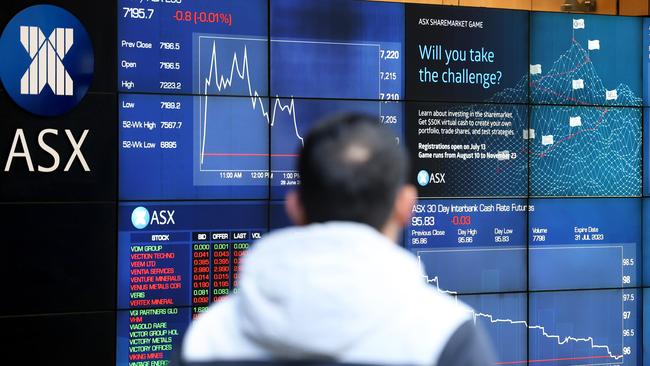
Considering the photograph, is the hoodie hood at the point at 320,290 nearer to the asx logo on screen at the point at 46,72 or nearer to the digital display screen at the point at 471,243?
the asx logo on screen at the point at 46,72

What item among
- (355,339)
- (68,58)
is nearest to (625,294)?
(68,58)

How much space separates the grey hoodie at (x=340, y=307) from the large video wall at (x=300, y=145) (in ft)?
11.0

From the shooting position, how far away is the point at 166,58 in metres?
4.51

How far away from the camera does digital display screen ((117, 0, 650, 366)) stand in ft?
14.7

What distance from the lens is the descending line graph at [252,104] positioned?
15.0 ft

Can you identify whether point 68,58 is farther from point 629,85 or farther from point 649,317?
point 649,317

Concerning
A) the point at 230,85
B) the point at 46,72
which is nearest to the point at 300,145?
the point at 230,85

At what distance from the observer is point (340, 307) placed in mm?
1121

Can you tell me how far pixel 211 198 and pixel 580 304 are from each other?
2202 mm

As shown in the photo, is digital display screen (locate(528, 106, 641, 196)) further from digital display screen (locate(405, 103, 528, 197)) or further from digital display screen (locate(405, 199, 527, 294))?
digital display screen (locate(405, 199, 527, 294))

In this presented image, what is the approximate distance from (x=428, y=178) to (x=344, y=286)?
387 cm

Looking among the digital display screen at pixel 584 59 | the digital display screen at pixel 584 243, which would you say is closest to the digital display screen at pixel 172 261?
the digital display screen at pixel 584 243

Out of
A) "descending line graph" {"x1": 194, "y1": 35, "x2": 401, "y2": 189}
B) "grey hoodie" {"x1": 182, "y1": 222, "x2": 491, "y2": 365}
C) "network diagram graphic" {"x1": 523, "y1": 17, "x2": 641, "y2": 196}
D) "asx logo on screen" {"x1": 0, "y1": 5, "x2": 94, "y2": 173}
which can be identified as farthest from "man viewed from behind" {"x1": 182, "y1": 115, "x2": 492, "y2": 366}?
"network diagram graphic" {"x1": 523, "y1": 17, "x2": 641, "y2": 196}

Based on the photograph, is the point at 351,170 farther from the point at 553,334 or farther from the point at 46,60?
the point at 553,334
